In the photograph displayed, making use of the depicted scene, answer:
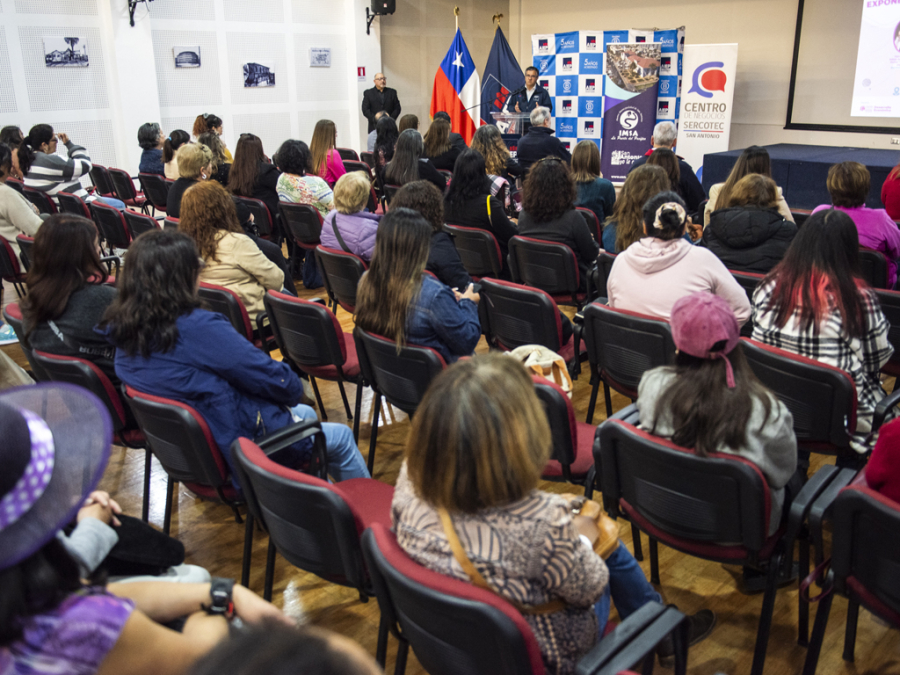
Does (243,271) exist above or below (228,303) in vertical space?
above

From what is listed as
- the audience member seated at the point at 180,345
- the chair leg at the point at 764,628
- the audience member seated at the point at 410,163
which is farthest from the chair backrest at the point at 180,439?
the audience member seated at the point at 410,163

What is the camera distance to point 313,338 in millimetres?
3264

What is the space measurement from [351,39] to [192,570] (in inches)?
411

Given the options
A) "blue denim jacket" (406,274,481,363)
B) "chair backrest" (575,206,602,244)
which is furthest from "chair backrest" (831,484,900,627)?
"chair backrest" (575,206,602,244)

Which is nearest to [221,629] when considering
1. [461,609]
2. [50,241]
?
[461,609]

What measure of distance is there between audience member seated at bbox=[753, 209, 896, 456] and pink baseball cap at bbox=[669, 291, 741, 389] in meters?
0.93

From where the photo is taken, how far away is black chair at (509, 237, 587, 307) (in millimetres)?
4184

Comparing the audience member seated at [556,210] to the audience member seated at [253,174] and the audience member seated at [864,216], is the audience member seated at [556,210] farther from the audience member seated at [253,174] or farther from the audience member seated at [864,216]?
the audience member seated at [253,174]

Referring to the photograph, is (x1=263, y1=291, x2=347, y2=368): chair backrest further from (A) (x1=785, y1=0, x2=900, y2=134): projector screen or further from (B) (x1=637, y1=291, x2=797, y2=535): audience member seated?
(A) (x1=785, y1=0, x2=900, y2=134): projector screen

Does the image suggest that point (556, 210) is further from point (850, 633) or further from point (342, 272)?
point (850, 633)

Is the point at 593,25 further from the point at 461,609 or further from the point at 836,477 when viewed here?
the point at 461,609

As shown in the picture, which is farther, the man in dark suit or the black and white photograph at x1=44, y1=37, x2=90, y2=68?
Answer: the man in dark suit

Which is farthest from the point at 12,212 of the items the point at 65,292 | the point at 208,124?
the point at 65,292

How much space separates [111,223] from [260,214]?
1179 millimetres
